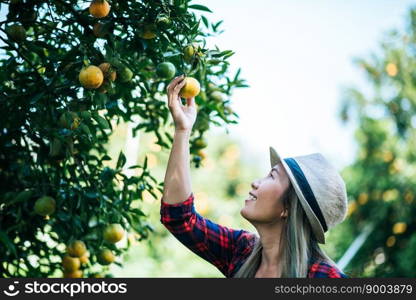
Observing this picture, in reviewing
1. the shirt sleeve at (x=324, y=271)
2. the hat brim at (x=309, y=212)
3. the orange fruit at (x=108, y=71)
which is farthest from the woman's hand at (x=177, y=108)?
the shirt sleeve at (x=324, y=271)

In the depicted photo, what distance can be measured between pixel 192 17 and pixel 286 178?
58 centimetres

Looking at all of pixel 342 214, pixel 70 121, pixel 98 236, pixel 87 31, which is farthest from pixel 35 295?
pixel 342 214

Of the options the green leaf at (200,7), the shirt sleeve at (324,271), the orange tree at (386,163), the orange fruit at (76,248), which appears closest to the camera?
the shirt sleeve at (324,271)

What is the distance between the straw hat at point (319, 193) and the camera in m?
1.52

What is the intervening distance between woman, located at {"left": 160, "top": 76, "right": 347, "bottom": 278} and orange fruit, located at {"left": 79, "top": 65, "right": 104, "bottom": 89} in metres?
0.22

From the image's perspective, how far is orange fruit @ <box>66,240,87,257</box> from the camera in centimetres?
189

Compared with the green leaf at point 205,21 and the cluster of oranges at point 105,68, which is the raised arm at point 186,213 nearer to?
the cluster of oranges at point 105,68

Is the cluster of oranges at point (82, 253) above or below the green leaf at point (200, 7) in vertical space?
below

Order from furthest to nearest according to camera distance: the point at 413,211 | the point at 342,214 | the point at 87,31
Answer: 1. the point at 413,211
2. the point at 87,31
3. the point at 342,214

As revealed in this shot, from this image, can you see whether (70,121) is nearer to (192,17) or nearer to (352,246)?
(192,17)

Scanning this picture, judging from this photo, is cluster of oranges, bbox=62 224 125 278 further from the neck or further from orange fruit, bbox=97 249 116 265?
the neck

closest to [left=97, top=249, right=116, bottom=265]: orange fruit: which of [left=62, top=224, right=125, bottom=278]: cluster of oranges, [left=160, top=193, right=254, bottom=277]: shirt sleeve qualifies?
[left=62, top=224, right=125, bottom=278]: cluster of oranges

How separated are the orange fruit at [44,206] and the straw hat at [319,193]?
0.81m

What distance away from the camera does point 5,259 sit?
1.97 m
